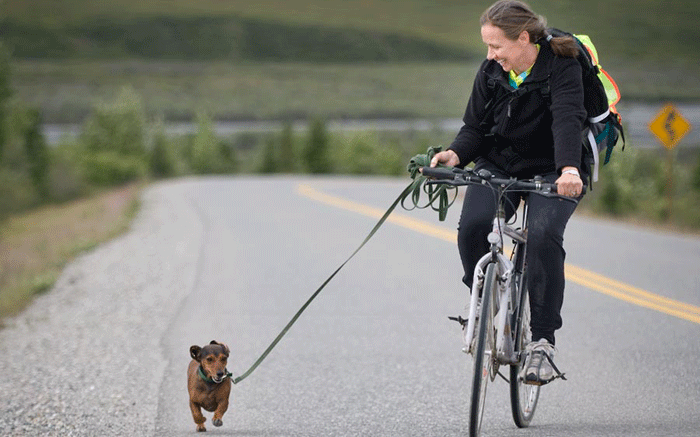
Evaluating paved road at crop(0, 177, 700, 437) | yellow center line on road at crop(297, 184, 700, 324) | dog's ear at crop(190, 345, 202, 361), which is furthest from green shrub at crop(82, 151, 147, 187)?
dog's ear at crop(190, 345, 202, 361)

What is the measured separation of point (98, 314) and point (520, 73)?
6.41 m

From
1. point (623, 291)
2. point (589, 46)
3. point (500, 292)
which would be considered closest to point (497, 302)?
point (500, 292)

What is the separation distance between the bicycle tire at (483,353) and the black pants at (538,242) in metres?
0.29

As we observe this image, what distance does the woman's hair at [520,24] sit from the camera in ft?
15.5

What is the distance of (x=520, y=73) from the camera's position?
193 inches

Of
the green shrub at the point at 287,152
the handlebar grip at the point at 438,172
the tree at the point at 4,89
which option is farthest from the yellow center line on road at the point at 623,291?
the green shrub at the point at 287,152

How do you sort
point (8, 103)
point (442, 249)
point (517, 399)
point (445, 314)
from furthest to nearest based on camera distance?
point (8, 103) → point (442, 249) → point (445, 314) → point (517, 399)

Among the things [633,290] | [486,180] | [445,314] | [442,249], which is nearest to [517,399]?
[486,180]

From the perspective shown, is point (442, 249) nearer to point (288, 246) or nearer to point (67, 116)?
point (288, 246)

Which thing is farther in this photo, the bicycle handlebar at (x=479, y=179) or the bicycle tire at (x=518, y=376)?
the bicycle tire at (x=518, y=376)

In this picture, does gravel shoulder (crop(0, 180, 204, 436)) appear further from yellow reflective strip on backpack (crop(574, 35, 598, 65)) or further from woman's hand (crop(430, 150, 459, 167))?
yellow reflective strip on backpack (crop(574, 35, 598, 65))

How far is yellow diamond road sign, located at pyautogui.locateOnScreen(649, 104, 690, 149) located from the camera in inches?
A: 894

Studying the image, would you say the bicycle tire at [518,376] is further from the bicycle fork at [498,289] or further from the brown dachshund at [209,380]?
the brown dachshund at [209,380]

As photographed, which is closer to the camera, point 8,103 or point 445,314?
point 445,314
